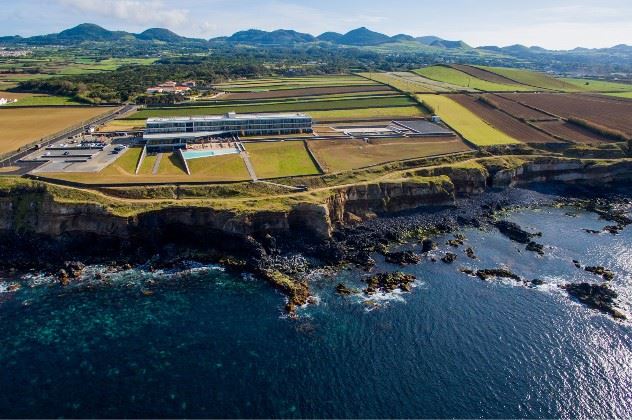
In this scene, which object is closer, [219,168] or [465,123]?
[219,168]

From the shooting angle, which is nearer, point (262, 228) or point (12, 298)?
point (12, 298)

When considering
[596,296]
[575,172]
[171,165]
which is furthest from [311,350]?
[575,172]

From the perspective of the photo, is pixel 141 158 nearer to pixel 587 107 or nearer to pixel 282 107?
pixel 282 107

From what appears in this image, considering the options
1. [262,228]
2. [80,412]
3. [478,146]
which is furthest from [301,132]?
[80,412]

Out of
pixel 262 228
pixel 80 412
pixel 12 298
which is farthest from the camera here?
pixel 262 228

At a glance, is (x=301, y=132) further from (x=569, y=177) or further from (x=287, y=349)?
(x=287, y=349)

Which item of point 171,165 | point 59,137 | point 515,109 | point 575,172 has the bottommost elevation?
point 575,172

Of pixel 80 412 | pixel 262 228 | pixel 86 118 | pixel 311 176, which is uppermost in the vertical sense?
pixel 86 118
